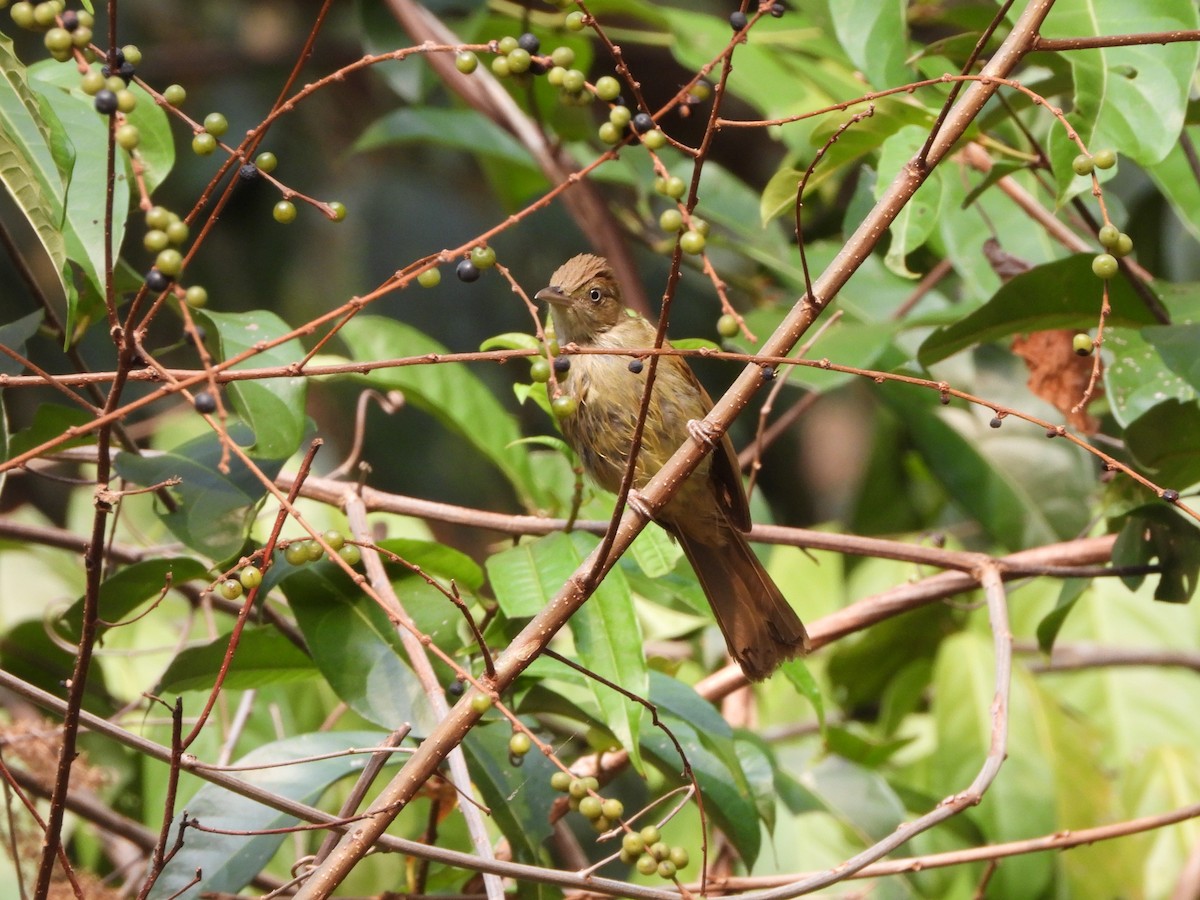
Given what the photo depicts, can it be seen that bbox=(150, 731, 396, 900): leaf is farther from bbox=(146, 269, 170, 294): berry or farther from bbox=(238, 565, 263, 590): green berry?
bbox=(146, 269, 170, 294): berry

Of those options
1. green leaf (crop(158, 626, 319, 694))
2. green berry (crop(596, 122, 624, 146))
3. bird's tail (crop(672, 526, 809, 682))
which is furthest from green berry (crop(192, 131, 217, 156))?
bird's tail (crop(672, 526, 809, 682))

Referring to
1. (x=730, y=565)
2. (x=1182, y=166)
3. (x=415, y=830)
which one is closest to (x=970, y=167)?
(x=1182, y=166)

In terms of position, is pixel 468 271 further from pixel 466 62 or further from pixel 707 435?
pixel 707 435

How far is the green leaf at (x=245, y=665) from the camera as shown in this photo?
95.5 inches

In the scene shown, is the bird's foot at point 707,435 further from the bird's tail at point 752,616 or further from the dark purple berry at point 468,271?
the bird's tail at point 752,616

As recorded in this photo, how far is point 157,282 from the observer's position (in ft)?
4.48

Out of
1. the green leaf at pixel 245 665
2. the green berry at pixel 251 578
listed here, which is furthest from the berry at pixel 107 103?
the green leaf at pixel 245 665

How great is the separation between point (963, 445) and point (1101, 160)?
6.74ft

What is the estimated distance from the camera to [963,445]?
3.76m

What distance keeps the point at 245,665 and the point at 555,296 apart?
3.93 ft

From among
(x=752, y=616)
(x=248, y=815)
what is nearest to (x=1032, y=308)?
(x=752, y=616)

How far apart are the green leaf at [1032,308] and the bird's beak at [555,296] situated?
0.96 metres

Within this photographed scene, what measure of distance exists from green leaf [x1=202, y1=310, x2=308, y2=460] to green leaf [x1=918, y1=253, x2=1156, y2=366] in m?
1.24

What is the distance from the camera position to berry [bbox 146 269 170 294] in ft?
4.47
